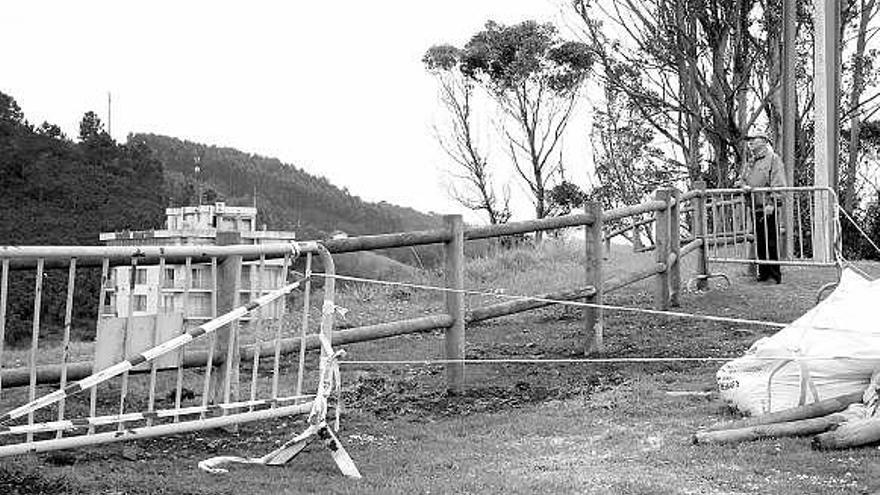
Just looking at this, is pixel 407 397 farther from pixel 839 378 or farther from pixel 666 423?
pixel 839 378

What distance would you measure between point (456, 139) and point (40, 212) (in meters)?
14.3

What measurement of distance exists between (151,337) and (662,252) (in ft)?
25.5

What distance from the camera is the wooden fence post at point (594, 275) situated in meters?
10.1

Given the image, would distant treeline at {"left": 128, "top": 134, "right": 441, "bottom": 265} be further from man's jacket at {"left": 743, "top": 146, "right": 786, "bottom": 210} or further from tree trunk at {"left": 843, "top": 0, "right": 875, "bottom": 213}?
man's jacket at {"left": 743, "top": 146, "right": 786, "bottom": 210}

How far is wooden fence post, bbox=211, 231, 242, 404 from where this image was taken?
6738 millimetres

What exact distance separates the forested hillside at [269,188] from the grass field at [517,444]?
34.4 meters

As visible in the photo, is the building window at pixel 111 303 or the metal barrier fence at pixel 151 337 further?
the building window at pixel 111 303

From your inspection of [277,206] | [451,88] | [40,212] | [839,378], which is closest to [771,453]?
[839,378]

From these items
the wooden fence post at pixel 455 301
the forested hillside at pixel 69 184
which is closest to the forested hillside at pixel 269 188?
the forested hillside at pixel 69 184

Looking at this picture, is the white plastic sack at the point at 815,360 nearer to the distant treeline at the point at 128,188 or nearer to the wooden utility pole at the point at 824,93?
the wooden utility pole at the point at 824,93

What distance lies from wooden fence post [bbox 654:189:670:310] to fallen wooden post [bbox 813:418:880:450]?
6.39 metres

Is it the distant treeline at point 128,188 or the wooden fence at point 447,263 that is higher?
the distant treeline at point 128,188

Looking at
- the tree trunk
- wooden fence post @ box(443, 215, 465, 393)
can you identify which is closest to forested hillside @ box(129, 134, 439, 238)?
the tree trunk

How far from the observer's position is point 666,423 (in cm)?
709
